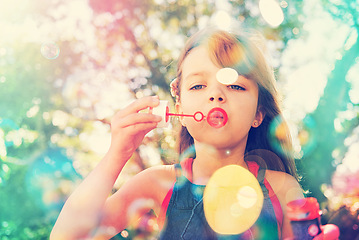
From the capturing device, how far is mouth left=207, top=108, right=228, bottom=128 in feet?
4.56

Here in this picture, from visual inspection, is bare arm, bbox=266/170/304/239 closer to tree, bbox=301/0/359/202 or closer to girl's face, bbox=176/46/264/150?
girl's face, bbox=176/46/264/150

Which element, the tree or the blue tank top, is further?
the tree

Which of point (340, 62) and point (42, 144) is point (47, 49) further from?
point (340, 62)

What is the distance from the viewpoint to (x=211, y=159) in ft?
5.17

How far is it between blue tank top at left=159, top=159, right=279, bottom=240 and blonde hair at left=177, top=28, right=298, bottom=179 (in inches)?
11.1

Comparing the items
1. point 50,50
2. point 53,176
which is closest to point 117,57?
point 50,50

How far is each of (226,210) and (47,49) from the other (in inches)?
189

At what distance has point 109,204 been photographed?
1488 millimetres

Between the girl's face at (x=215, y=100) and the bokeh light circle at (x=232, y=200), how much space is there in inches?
5.7

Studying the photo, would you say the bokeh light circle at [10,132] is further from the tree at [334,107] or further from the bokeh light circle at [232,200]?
the bokeh light circle at [232,200]

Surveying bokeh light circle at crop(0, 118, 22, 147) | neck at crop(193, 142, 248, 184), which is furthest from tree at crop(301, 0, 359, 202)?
bokeh light circle at crop(0, 118, 22, 147)

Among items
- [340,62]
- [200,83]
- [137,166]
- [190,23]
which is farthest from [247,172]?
[190,23]

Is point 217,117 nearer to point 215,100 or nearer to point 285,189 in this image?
point 215,100

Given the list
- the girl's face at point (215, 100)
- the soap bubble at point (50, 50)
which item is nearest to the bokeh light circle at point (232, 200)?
the girl's face at point (215, 100)
